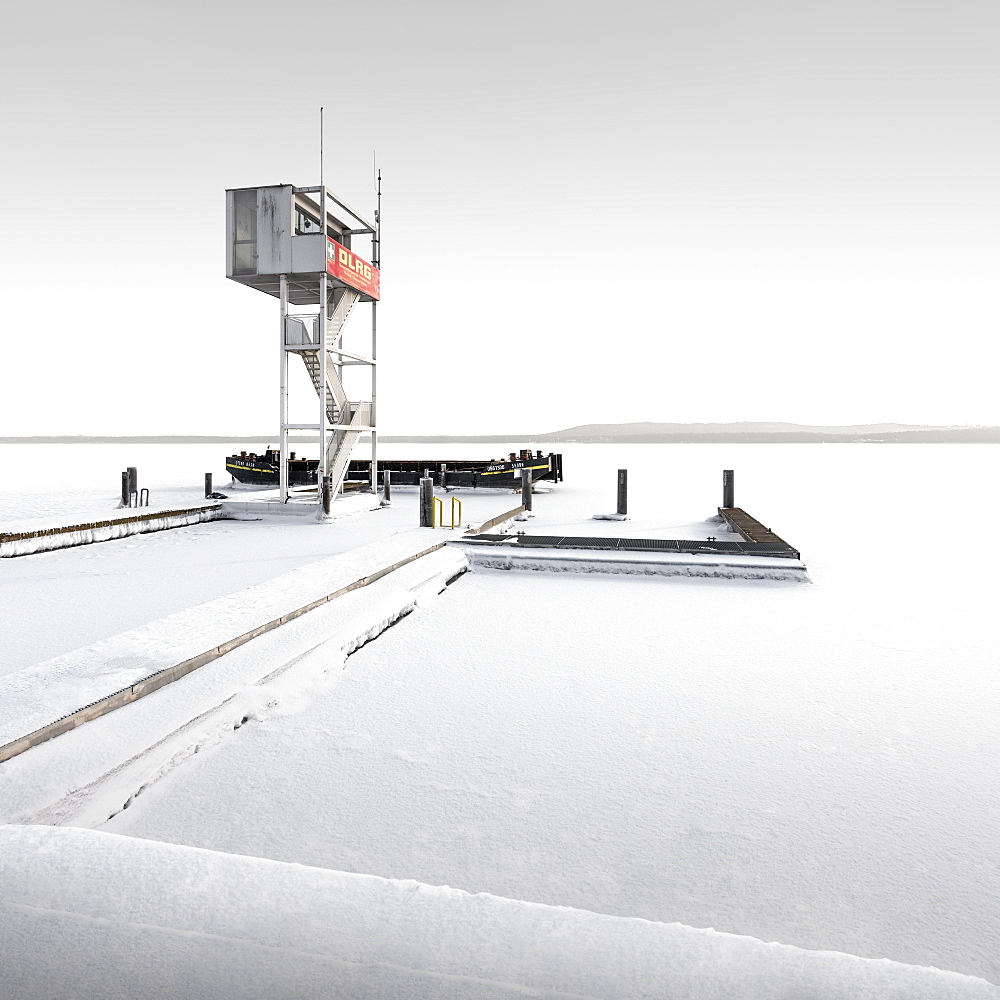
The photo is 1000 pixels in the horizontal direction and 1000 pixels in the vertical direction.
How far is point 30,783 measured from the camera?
374 centimetres

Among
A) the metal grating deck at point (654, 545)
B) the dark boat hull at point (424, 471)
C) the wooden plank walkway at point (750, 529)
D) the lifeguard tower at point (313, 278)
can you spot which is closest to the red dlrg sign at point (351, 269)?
the lifeguard tower at point (313, 278)

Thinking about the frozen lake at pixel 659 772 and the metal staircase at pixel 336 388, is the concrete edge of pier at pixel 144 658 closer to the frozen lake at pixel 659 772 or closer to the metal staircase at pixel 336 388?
the frozen lake at pixel 659 772

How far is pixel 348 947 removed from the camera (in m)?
2.47

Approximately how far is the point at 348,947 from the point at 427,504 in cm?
1349

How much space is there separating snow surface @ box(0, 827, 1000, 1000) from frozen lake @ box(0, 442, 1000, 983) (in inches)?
20.6

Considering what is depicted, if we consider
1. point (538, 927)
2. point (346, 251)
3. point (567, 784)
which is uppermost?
point (346, 251)

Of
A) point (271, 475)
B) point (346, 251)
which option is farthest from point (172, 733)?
point (271, 475)

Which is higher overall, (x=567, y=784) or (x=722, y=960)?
(x=722, y=960)

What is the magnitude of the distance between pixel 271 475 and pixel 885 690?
1290 inches

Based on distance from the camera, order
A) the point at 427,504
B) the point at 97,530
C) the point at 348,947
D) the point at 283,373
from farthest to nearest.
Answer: the point at 283,373
the point at 427,504
the point at 97,530
the point at 348,947

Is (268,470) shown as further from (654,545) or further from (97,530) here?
(654,545)

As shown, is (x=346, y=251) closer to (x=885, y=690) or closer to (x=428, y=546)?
(x=428, y=546)

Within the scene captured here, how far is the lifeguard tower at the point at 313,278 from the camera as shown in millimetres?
17750

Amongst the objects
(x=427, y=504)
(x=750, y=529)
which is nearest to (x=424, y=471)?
(x=427, y=504)
